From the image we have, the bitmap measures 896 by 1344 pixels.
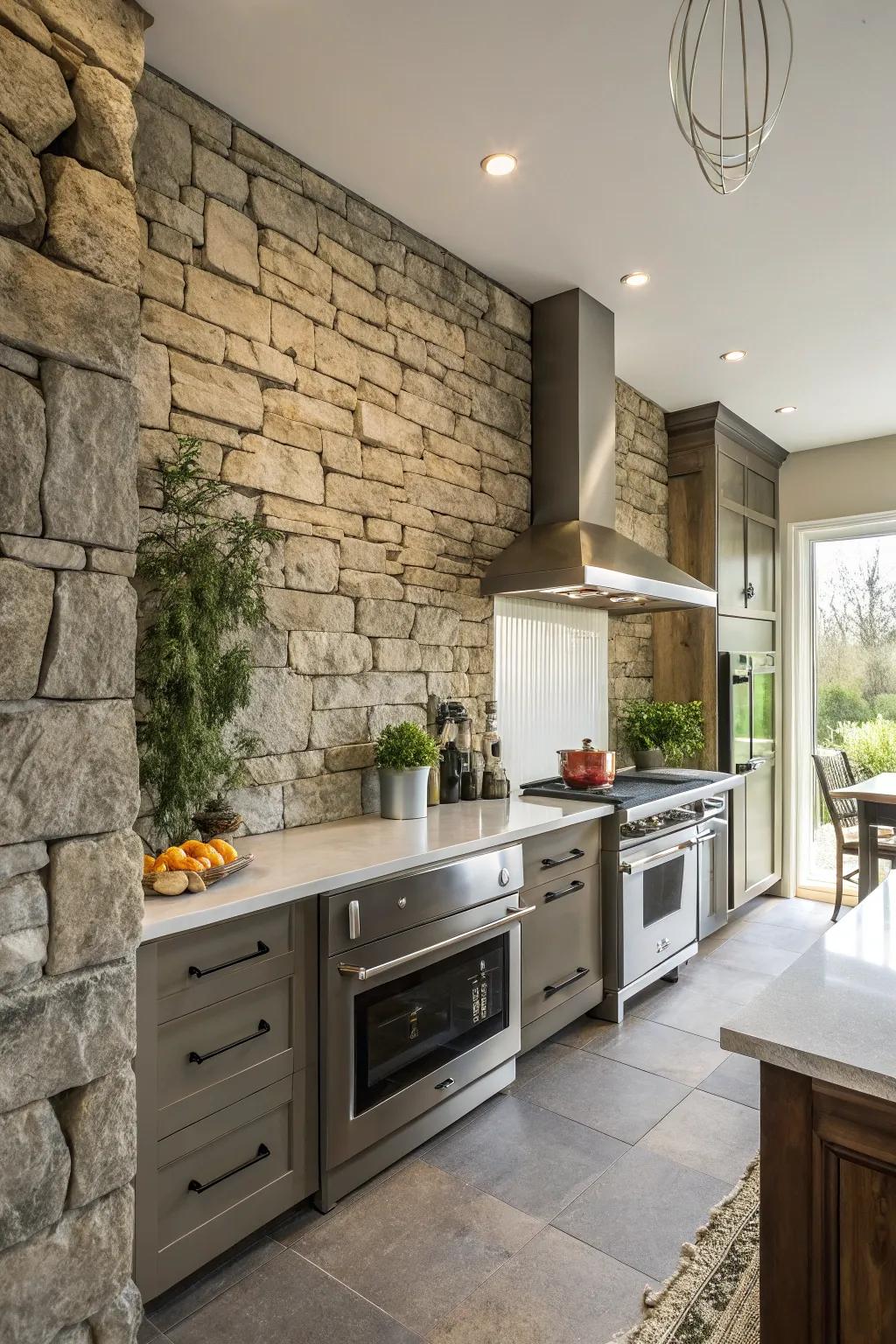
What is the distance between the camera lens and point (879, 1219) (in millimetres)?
1093

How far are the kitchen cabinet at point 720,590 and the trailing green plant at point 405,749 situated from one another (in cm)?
252

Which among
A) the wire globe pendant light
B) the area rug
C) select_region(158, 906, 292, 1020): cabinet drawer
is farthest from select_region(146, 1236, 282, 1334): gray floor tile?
the wire globe pendant light

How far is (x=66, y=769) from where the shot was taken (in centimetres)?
142

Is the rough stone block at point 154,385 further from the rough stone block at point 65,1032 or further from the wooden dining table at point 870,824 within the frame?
the wooden dining table at point 870,824

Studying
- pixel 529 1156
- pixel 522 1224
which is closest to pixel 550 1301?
pixel 522 1224

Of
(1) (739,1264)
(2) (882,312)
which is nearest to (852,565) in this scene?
(2) (882,312)

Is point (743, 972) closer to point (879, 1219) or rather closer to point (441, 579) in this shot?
point (441, 579)

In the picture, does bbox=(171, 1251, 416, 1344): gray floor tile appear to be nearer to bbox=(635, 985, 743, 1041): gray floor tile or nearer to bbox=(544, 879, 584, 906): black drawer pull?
bbox=(544, 879, 584, 906): black drawer pull

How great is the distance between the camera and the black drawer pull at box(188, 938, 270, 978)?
5.69 ft

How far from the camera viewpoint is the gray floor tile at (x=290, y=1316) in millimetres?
1675

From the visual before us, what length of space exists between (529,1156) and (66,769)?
177 centimetres

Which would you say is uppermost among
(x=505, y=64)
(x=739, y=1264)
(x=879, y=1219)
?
(x=505, y=64)

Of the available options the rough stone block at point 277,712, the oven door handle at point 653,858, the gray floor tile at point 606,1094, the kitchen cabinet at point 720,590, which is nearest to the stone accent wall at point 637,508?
the kitchen cabinet at point 720,590

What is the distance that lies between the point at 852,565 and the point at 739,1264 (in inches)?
178
